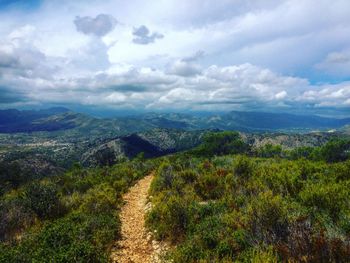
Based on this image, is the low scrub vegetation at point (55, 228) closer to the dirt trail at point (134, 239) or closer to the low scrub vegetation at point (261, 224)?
the dirt trail at point (134, 239)

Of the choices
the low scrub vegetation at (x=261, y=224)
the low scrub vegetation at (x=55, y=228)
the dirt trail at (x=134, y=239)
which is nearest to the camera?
the low scrub vegetation at (x=261, y=224)

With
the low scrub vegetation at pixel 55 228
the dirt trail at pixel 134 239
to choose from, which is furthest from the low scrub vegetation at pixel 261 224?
the low scrub vegetation at pixel 55 228

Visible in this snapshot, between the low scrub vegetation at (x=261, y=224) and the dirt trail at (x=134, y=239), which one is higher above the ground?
the low scrub vegetation at (x=261, y=224)

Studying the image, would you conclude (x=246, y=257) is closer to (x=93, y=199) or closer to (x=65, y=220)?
(x=65, y=220)

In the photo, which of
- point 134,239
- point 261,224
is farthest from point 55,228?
point 261,224

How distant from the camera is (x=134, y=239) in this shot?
1355 cm

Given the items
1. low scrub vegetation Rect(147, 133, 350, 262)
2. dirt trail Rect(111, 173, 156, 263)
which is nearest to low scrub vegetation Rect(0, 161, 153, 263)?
dirt trail Rect(111, 173, 156, 263)

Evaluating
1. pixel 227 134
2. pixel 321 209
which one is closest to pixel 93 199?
pixel 321 209

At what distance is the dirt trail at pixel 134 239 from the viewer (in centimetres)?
1138

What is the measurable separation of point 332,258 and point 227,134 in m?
96.9

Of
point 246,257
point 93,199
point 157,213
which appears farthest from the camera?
point 93,199

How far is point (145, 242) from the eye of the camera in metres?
13.2

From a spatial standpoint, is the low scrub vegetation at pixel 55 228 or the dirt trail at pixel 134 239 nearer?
the low scrub vegetation at pixel 55 228

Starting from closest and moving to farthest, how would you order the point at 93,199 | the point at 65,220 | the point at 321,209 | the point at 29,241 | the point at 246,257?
the point at 246,257
the point at 29,241
the point at 321,209
the point at 65,220
the point at 93,199
